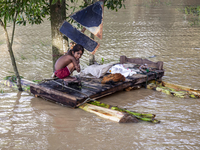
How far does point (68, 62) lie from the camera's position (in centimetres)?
516

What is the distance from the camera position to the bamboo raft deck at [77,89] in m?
4.78

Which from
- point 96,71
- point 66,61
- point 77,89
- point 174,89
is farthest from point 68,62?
point 174,89

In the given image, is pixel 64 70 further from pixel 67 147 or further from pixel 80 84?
pixel 67 147

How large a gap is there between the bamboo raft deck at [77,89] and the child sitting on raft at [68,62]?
0.32m

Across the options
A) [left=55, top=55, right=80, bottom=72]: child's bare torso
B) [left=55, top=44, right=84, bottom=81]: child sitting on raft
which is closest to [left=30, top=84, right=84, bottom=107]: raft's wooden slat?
[left=55, top=44, right=84, bottom=81]: child sitting on raft

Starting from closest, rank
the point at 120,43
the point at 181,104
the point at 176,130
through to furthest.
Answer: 1. the point at 176,130
2. the point at 181,104
3. the point at 120,43

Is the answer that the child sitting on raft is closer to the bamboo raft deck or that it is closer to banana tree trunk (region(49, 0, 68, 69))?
the bamboo raft deck

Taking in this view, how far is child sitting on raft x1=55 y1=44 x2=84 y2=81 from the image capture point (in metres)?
5.11

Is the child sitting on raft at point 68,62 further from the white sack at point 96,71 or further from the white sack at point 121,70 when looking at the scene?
the white sack at point 121,70

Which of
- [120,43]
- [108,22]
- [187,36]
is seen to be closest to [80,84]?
[120,43]

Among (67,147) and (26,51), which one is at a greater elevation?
(26,51)

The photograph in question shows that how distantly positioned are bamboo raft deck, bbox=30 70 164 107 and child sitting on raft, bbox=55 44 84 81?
320 millimetres

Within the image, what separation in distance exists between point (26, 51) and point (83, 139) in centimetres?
660

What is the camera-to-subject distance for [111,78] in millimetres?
5457
